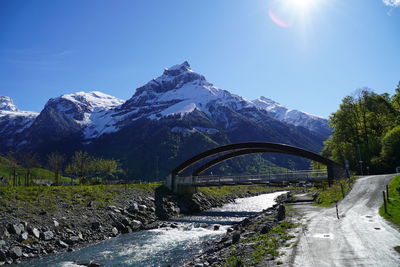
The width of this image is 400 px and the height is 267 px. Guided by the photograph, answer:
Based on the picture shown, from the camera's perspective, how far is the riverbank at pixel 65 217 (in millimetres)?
24523

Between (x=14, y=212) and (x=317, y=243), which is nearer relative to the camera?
(x=317, y=243)

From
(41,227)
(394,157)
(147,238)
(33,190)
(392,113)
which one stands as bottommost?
(147,238)

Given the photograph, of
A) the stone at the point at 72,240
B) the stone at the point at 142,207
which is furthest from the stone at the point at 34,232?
the stone at the point at 142,207

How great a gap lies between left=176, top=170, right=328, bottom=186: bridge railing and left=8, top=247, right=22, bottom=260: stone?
39798 mm

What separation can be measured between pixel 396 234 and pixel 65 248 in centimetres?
2487

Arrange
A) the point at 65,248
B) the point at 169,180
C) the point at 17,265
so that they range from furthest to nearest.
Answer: the point at 169,180, the point at 65,248, the point at 17,265

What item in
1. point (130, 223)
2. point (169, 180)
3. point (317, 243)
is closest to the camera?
point (317, 243)

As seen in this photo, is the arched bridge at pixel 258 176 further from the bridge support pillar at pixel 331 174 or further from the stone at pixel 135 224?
the stone at pixel 135 224

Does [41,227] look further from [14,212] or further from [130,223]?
[130,223]

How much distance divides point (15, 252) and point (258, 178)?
42430 mm

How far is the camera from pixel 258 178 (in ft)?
187

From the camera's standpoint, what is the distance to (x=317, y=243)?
16812 millimetres

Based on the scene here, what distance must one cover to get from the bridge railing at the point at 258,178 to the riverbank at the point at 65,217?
11.2 m

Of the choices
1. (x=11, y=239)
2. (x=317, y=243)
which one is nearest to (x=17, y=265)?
(x=11, y=239)
